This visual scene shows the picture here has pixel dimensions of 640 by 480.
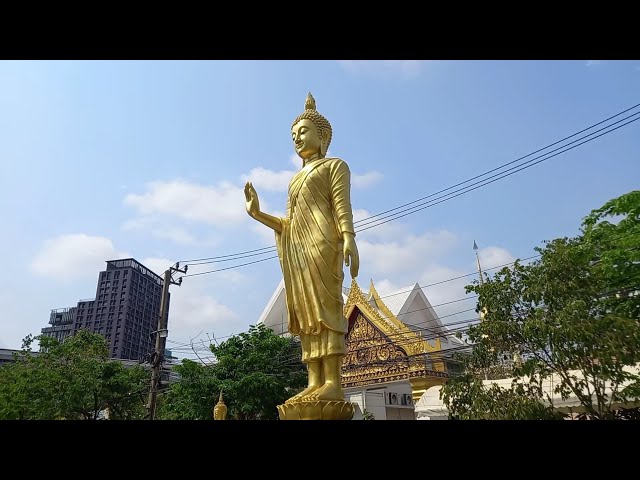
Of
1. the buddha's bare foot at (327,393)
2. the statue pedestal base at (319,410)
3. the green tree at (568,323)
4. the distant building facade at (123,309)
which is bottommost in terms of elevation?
the statue pedestal base at (319,410)

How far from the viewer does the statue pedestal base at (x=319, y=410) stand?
3.62m

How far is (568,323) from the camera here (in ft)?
19.9

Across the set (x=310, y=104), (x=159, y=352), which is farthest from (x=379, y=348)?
(x=310, y=104)

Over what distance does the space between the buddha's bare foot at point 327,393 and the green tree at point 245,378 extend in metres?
7.84

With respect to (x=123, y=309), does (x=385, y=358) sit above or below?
below

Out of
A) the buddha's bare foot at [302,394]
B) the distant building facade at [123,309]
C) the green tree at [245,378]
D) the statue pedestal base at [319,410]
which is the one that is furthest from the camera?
the distant building facade at [123,309]

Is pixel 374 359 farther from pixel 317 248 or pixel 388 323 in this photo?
pixel 317 248

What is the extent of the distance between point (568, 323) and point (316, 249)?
3.73 m

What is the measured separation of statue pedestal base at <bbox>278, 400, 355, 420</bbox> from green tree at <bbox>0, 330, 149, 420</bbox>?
33.6 ft

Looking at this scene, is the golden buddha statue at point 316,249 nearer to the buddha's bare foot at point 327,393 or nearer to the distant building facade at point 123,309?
the buddha's bare foot at point 327,393

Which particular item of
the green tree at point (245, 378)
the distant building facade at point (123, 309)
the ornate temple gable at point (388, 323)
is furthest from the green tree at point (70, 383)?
the distant building facade at point (123, 309)

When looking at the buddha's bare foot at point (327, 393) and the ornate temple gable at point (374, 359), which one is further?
the ornate temple gable at point (374, 359)

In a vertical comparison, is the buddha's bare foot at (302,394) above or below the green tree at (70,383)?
below
